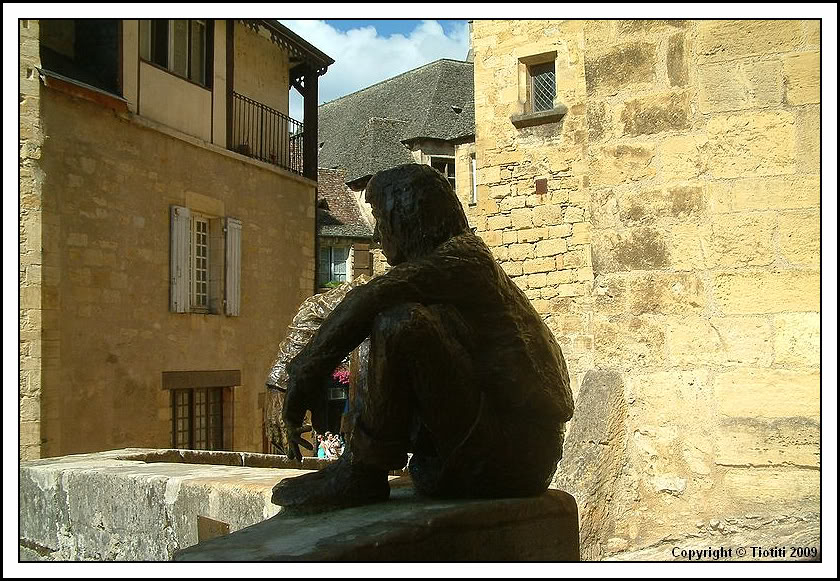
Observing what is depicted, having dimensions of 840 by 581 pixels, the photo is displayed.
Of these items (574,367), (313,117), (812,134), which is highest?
(313,117)

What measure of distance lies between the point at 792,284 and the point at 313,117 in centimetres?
1200

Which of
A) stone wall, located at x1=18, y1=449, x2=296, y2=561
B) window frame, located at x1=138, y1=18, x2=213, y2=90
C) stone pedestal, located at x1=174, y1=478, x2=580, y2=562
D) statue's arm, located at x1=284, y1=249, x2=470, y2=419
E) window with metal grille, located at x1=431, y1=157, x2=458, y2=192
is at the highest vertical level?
window with metal grille, located at x1=431, y1=157, x2=458, y2=192

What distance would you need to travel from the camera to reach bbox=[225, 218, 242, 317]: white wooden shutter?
12312 millimetres

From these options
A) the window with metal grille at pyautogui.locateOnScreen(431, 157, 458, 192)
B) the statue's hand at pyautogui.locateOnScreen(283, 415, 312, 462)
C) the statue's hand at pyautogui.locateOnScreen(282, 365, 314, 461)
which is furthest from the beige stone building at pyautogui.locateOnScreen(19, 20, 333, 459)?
the window with metal grille at pyautogui.locateOnScreen(431, 157, 458, 192)

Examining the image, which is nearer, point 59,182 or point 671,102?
point 671,102

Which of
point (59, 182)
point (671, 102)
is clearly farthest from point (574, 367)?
point (59, 182)

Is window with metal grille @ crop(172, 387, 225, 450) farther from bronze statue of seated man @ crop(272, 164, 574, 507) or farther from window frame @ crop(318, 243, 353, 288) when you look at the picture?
window frame @ crop(318, 243, 353, 288)

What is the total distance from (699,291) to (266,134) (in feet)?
36.0

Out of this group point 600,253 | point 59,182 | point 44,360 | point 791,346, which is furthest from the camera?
point 59,182

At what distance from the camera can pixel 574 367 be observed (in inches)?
225

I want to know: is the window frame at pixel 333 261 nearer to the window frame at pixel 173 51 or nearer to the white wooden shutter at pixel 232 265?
the white wooden shutter at pixel 232 265

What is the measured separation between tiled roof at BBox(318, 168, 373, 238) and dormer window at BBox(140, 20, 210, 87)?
485 inches

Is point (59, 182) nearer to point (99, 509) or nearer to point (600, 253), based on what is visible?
point (99, 509)

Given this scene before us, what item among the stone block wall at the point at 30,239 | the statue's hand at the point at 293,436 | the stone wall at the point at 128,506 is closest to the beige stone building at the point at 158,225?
the stone block wall at the point at 30,239
